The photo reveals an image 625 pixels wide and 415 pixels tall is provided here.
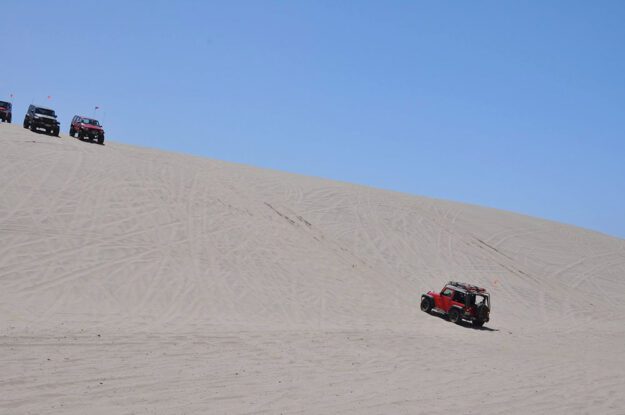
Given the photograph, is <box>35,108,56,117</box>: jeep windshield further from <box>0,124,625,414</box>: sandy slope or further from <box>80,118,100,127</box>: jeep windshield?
<box>0,124,625,414</box>: sandy slope

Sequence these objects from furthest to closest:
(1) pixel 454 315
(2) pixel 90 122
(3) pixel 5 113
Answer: (3) pixel 5 113
(2) pixel 90 122
(1) pixel 454 315

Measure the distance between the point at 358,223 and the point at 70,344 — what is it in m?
20.7

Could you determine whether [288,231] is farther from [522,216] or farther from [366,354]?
[522,216]

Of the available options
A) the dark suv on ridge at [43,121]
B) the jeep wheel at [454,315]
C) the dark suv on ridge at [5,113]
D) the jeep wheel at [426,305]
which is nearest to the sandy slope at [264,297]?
the jeep wheel at [454,315]

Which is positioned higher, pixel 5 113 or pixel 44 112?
pixel 5 113

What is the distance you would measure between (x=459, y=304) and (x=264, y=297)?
6.59 meters

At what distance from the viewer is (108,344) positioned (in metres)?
11.6

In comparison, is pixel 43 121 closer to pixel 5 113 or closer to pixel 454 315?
pixel 5 113

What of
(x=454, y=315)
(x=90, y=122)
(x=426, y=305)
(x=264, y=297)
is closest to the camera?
(x=264, y=297)

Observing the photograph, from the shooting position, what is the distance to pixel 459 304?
20703 millimetres

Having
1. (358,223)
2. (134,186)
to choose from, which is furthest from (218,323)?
(358,223)

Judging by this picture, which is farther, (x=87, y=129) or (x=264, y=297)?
(x=87, y=129)

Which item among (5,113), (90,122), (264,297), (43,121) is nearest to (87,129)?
(90,122)

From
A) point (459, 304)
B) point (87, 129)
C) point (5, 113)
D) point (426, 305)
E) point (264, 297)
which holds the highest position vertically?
point (5, 113)
